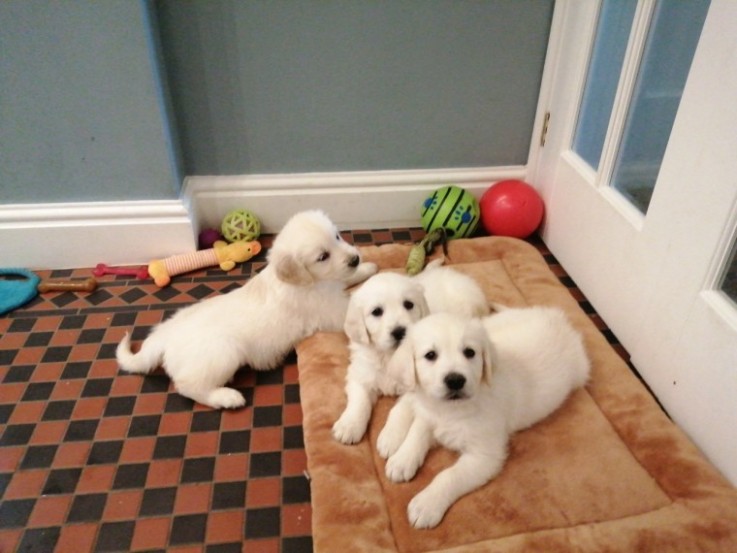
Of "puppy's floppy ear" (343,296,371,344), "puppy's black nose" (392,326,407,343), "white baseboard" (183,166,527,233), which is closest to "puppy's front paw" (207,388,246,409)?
"puppy's floppy ear" (343,296,371,344)

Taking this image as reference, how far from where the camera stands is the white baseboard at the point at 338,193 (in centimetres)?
255

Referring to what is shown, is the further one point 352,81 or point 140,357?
point 352,81

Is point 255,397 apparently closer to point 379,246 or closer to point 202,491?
point 202,491

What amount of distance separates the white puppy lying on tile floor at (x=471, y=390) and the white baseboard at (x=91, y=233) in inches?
53.6

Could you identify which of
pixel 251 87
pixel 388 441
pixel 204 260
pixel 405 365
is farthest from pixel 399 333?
pixel 251 87

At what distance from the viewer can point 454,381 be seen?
1.29 metres

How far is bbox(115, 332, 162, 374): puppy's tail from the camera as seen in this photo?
1.81 m

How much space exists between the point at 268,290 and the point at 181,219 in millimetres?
754

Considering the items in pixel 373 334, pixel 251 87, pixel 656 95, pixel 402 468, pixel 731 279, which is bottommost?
pixel 402 468

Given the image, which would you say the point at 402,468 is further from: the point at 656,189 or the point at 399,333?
the point at 656,189

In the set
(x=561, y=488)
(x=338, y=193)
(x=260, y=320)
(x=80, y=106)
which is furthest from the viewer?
(x=338, y=193)

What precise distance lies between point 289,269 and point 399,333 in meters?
0.45

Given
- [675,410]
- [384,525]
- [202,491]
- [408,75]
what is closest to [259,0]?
[408,75]

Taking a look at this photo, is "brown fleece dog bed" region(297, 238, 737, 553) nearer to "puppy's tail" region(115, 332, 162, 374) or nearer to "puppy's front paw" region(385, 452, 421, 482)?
"puppy's front paw" region(385, 452, 421, 482)
